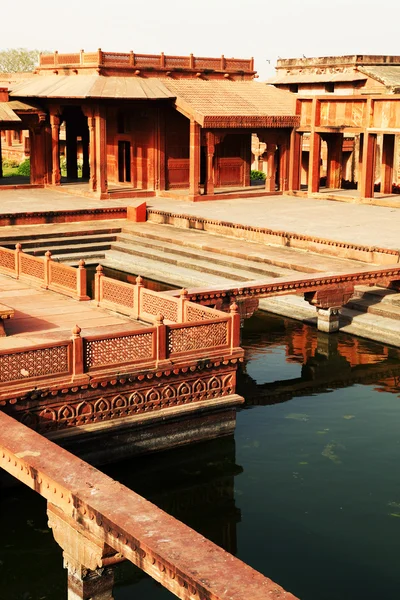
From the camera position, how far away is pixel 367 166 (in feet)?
99.9

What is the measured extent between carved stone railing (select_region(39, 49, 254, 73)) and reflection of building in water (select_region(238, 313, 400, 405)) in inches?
616

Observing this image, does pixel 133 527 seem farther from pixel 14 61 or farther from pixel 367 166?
pixel 14 61

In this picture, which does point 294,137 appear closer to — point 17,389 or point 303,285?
point 303,285

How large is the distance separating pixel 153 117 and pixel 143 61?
6.68 ft

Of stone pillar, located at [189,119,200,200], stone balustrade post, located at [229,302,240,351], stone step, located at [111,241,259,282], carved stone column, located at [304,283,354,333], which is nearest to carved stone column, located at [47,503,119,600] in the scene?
stone balustrade post, located at [229,302,240,351]

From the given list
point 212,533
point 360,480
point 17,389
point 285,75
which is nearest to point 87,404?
point 17,389

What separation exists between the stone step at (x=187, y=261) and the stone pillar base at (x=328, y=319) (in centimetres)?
300

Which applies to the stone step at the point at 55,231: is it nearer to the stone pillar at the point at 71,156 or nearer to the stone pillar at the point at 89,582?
the stone pillar at the point at 71,156

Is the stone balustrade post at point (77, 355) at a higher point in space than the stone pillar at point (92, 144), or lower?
lower

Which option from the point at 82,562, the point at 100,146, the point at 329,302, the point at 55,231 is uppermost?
the point at 100,146

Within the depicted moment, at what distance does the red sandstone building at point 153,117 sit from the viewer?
102 feet

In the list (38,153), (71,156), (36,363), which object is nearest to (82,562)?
(36,363)

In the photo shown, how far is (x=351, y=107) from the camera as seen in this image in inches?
1209

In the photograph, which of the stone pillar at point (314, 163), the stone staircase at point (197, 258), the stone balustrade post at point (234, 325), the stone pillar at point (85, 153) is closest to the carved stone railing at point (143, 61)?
the stone pillar at point (85, 153)
